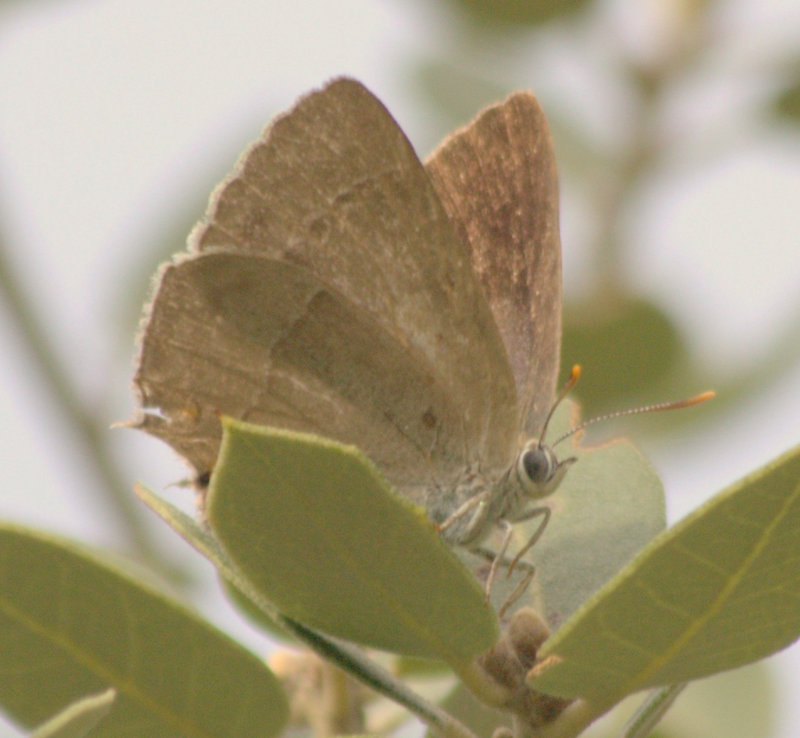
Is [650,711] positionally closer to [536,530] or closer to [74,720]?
[536,530]

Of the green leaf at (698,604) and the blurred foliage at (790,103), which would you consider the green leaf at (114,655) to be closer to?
the green leaf at (698,604)

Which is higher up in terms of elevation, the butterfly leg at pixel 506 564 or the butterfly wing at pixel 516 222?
the butterfly wing at pixel 516 222

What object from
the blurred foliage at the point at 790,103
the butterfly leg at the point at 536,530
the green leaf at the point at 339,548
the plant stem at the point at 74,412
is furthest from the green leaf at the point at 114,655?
the blurred foliage at the point at 790,103

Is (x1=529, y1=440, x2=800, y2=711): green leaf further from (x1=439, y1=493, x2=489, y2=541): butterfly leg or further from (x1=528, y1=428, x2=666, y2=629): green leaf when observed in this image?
(x1=439, y1=493, x2=489, y2=541): butterfly leg

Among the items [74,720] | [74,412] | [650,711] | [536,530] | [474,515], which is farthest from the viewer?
[74,412]

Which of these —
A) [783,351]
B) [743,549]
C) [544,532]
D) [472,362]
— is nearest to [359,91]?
[472,362]

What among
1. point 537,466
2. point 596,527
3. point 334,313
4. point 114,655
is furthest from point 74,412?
point 114,655
